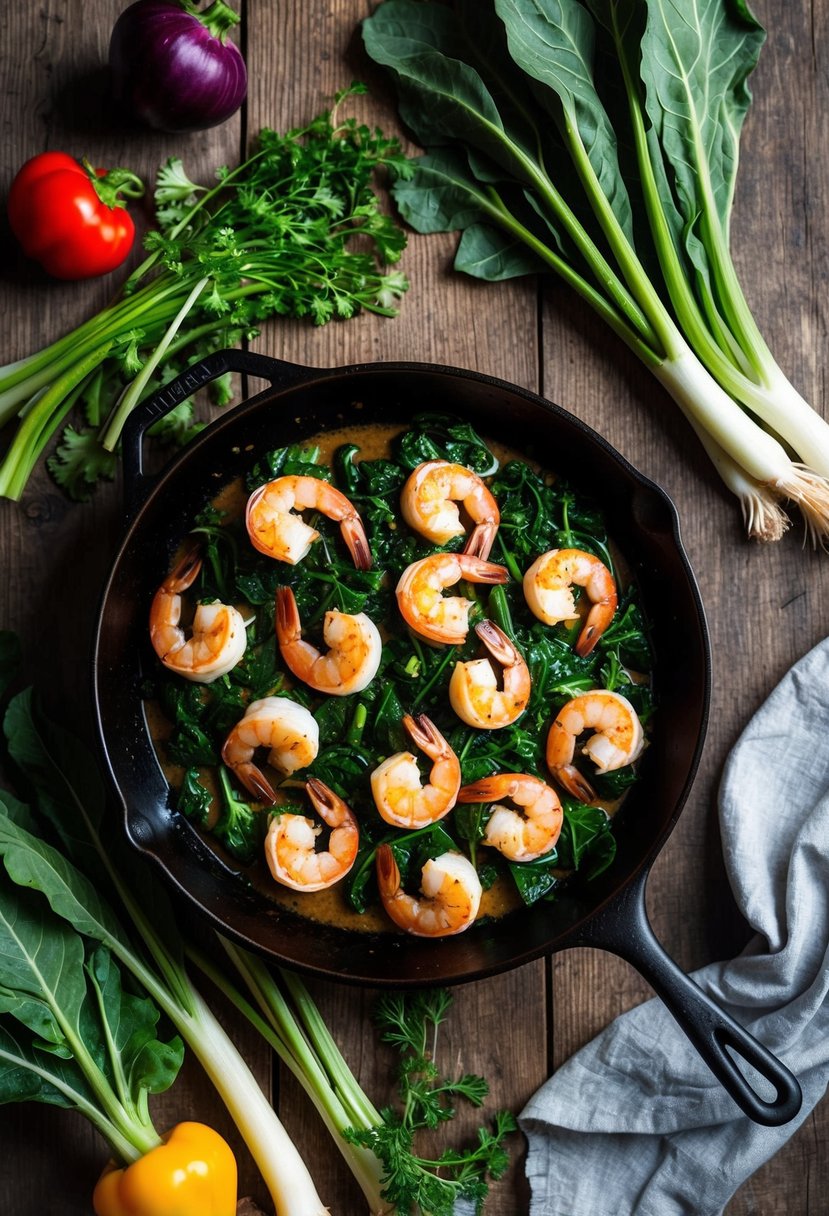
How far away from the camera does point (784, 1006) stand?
3.32 metres

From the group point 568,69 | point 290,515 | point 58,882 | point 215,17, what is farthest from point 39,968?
point 568,69

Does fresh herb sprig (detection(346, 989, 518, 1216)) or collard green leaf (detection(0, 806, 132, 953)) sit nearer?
collard green leaf (detection(0, 806, 132, 953))

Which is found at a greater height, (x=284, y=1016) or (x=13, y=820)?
(x=13, y=820)

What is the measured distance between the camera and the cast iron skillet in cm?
298

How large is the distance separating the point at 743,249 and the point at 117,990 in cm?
320

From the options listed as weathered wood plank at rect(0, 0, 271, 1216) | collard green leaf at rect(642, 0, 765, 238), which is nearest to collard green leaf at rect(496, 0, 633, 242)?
collard green leaf at rect(642, 0, 765, 238)

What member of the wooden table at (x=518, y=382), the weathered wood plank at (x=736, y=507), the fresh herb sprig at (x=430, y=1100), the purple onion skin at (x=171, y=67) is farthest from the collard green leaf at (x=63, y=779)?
the purple onion skin at (x=171, y=67)

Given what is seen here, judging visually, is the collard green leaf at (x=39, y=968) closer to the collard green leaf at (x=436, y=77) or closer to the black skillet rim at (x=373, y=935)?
the black skillet rim at (x=373, y=935)

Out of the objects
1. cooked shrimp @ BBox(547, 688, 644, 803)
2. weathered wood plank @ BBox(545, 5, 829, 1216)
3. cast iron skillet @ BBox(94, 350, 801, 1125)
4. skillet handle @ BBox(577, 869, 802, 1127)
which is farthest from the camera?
weathered wood plank @ BBox(545, 5, 829, 1216)

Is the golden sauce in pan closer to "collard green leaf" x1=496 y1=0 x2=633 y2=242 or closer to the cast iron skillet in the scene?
the cast iron skillet

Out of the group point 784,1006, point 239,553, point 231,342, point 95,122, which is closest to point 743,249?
point 231,342

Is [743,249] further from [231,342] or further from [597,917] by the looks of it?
[597,917]

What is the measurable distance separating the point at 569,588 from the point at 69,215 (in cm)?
194

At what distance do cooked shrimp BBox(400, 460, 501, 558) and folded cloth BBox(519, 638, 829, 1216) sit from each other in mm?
1108
